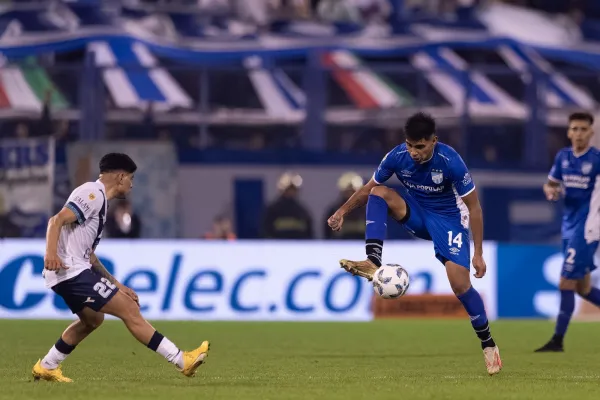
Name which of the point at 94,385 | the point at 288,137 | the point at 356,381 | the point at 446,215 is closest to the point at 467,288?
the point at 446,215

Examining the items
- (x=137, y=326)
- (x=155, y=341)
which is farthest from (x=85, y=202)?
(x=155, y=341)

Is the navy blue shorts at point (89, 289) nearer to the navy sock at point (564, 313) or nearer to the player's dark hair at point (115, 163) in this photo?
the player's dark hair at point (115, 163)

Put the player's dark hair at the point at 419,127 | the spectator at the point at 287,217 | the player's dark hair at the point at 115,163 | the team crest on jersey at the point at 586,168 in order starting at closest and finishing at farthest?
the player's dark hair at the point at 115,163
the player's dark hair at the point at 419,127
the team crest on jersey at the point at 586,168
the spectator at the point at 287,217

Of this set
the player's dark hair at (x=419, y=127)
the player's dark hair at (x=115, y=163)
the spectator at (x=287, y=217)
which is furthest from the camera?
the spectator at (x=287, y=217)

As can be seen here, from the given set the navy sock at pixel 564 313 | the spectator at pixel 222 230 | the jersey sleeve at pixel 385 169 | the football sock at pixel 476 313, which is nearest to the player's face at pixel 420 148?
the jersey sleeve at pixel 385 169

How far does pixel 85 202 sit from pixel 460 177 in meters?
3.07

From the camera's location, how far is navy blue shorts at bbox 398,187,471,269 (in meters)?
11.0

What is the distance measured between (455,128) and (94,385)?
44.0 feet

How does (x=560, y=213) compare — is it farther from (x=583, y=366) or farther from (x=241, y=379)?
(x=241, y=379)

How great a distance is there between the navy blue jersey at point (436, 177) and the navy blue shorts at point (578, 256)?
131 inches

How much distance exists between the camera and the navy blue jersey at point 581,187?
13930 mm

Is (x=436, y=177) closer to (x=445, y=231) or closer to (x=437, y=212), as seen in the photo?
(x=437, y=212)

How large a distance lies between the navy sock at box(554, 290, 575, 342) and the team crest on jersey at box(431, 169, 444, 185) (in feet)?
12.6

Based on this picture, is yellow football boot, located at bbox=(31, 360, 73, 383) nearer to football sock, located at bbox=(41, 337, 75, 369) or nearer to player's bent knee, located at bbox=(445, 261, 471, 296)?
football sock, located at bbox=(41, 337, 75, 369)
